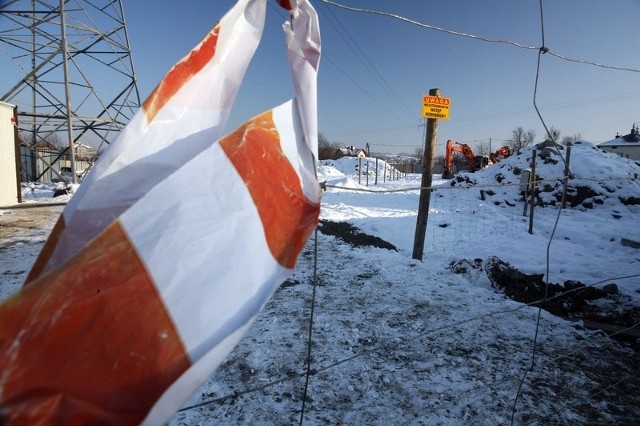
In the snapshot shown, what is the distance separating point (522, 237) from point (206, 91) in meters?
8.22

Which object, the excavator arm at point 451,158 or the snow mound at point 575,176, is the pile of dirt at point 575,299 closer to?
the snow mound at point 575,176

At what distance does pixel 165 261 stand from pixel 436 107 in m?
5.23

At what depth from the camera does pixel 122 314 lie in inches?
32.2

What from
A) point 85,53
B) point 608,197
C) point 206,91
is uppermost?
point 85,53

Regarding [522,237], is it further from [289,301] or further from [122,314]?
[122,314]

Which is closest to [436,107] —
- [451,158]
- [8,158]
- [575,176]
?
[575,176]

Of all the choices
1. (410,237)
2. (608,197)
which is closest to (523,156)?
(608,197)

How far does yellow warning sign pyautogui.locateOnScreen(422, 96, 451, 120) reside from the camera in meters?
5.27

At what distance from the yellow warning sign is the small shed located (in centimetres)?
1253

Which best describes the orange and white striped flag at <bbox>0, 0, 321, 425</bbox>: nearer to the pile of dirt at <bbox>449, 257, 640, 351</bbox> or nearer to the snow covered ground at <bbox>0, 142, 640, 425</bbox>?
the snow covered ground at <bbox>0, 142, 640, 425</bbox>

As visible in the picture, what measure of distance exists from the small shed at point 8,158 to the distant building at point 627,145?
2913 inches

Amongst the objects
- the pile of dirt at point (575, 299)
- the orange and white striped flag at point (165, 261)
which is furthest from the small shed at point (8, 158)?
the pile of dirt at point (575, 299)

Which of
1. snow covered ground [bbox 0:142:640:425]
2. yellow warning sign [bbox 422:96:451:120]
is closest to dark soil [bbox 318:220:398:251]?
snow covered ground [bbox 0:142:640:425]

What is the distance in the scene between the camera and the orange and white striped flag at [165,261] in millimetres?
755
